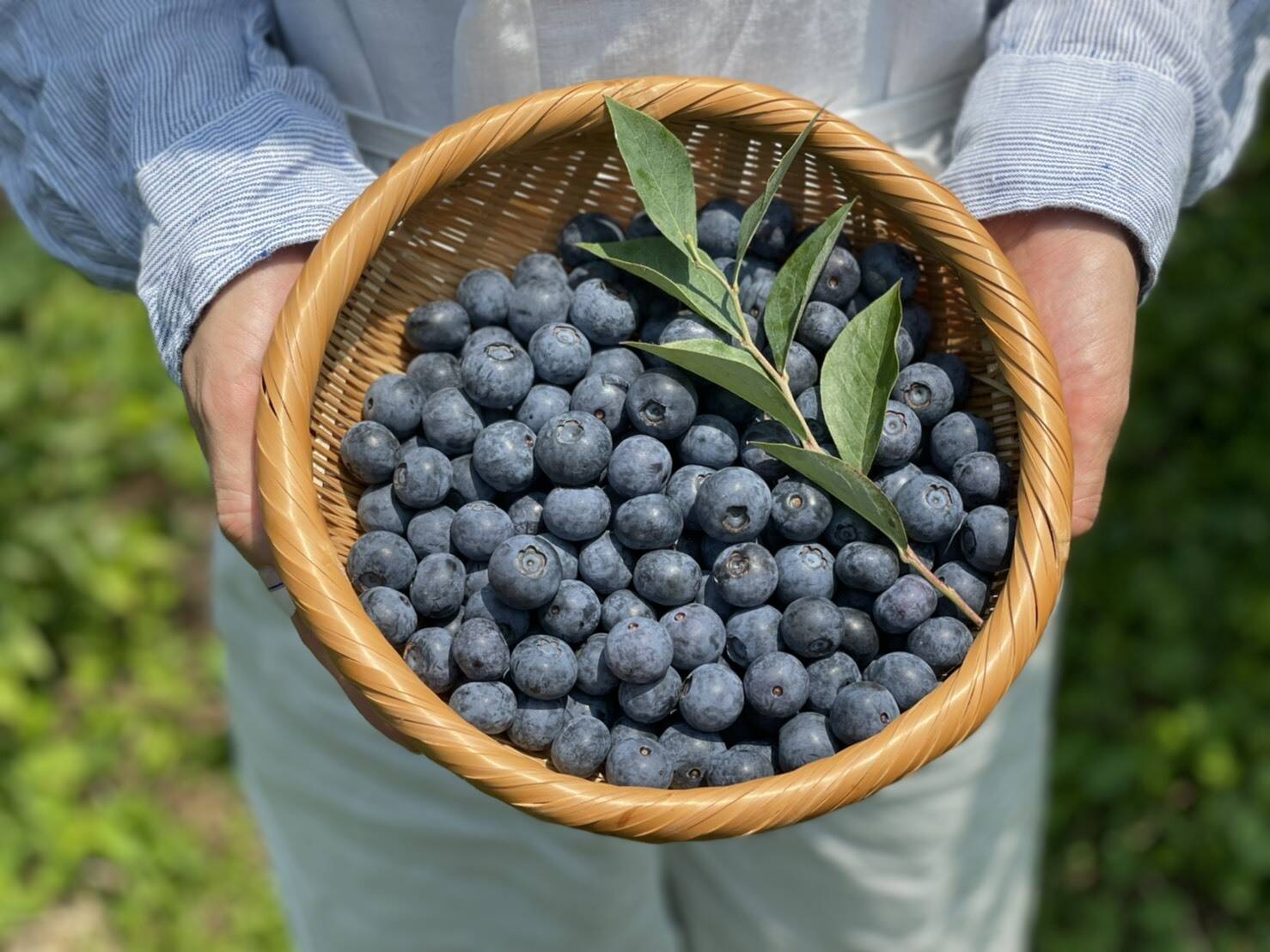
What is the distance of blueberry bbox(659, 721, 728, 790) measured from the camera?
110cm

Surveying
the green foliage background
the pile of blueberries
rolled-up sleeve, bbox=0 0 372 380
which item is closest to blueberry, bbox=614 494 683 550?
the pile of blueberries

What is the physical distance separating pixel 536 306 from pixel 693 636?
38 centimetres

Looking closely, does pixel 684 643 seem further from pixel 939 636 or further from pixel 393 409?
pixel 393 409

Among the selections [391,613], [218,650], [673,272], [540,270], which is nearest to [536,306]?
[540,270]

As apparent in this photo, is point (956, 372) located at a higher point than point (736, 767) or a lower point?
higher

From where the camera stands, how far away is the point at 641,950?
1.96 m

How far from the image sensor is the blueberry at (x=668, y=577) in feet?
3.66

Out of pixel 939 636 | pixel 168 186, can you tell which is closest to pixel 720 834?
pixel 939 636

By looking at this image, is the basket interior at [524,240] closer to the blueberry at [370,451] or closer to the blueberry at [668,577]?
the blueberry at [370,451]

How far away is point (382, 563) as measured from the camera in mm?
1124

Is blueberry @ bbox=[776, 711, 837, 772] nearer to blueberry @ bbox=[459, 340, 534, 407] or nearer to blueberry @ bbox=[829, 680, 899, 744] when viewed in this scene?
blueberry @ bbox=[829, 680, 899, 744]

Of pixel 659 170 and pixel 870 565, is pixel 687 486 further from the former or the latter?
pixel 659 170

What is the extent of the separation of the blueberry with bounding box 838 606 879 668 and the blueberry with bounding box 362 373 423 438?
0.47 meters

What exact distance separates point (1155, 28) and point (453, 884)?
1446 mm
